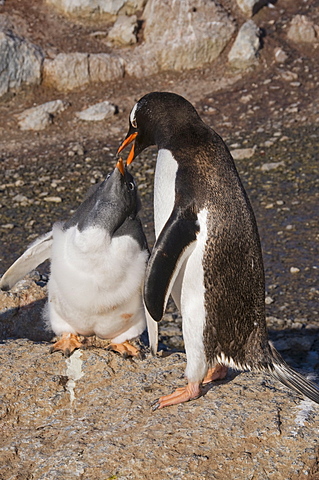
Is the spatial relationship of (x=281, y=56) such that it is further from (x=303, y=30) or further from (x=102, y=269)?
(x=102, y=269)

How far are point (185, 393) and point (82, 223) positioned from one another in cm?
94

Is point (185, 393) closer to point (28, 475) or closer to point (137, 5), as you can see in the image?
point (28, 475)

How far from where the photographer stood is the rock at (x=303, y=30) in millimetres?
8961

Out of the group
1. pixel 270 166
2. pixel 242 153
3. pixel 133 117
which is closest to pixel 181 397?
pixel 133 117

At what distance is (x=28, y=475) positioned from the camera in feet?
7.79

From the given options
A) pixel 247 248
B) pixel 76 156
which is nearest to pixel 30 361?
pixel 247 248

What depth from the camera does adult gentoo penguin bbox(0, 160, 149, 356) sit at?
10.1ft

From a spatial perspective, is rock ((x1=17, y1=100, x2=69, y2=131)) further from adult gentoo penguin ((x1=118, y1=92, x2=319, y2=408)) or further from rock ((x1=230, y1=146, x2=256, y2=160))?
adult gentoo penguin ((x1=118, y1=92, x2=319, y2=408))

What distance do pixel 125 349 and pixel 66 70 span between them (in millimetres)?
6038

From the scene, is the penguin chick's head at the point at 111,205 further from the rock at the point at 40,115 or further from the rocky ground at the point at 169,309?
the rock at the point at 40,115

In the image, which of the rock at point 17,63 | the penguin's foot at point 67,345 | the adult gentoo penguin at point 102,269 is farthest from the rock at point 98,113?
the penguin's foot at point 67,345

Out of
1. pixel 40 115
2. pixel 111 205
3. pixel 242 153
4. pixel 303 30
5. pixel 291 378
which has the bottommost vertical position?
pixel 40 115

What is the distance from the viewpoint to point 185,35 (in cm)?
890

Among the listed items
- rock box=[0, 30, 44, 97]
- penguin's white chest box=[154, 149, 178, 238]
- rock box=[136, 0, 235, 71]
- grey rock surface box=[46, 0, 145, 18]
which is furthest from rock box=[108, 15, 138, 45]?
penguin's white chest box=[154, 149, 178, 238]
